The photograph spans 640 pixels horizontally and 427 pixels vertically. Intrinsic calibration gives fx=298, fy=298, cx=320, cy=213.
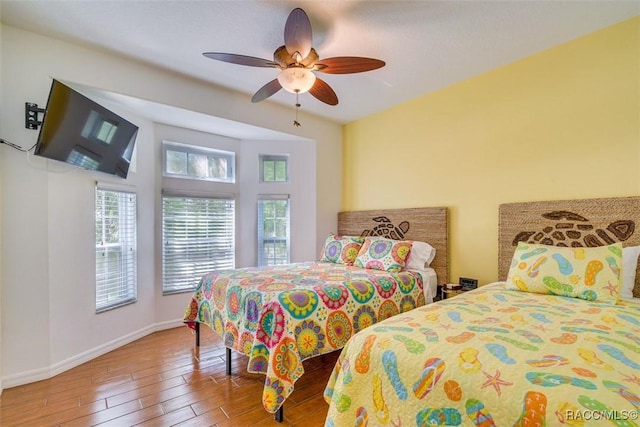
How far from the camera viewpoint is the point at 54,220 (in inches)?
96.0

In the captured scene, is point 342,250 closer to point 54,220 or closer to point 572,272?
point 572,272

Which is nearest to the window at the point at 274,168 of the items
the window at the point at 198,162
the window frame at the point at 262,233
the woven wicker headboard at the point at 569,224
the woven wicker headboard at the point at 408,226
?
the window frame at the point at 262,233

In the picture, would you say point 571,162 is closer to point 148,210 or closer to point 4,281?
point 148,210

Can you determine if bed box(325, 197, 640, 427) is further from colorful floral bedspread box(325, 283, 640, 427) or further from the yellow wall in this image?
the yellow wall

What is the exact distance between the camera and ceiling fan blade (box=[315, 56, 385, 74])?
209 centimetres

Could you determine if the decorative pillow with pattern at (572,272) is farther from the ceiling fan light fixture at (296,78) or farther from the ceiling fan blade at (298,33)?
the ceiling fan blade at (298,33)

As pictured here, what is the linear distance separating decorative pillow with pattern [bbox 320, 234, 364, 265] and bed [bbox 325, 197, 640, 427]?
5.05 feet

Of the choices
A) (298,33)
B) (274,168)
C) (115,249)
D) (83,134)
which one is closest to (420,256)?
(274,168)

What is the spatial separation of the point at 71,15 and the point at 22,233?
5.40ft

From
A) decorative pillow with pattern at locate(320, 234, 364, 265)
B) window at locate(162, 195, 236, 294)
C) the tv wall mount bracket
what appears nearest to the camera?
→ the tv wall mount bracket

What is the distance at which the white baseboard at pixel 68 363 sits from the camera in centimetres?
222

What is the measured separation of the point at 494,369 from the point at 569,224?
2021 mm

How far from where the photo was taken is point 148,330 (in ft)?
11.1

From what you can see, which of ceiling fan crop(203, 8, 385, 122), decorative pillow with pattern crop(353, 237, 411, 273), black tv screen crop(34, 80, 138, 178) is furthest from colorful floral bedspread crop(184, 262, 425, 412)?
ceiling fan crop(203, 8, 385, 122)
